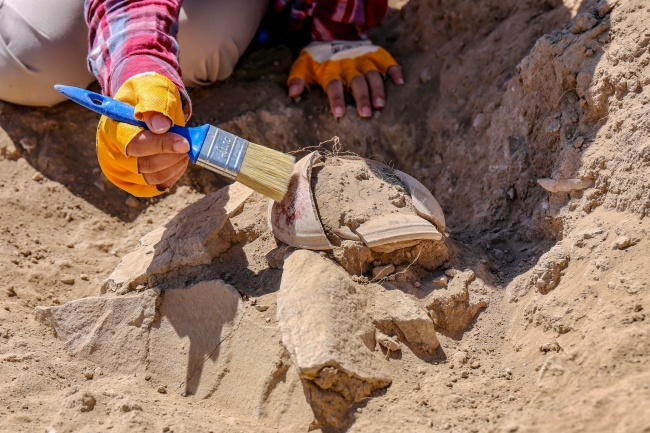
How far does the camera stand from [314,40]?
2557 mm

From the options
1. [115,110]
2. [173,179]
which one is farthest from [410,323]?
[115,110]

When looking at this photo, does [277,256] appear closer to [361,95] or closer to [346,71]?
[361,95]

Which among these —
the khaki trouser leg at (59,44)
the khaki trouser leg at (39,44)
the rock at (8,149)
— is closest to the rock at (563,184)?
the khaki trouser leg at (59,44)

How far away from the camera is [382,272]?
151 cm

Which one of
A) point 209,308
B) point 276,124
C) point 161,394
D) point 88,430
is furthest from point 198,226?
point 276,124

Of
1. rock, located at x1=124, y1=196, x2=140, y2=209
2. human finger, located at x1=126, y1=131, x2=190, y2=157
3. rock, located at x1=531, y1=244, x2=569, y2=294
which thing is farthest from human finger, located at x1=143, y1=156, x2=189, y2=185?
rock, located at x1=531, y1=244, x2=569, y2=294

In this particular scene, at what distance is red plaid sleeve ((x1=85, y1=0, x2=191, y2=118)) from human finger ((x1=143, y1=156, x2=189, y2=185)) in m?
0.18

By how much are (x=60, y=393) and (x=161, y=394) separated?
0.23 metres

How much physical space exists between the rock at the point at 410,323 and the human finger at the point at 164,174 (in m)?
0.66

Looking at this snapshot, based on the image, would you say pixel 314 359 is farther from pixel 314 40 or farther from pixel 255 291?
pixel 314 40

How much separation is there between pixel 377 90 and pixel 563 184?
3.21 feet

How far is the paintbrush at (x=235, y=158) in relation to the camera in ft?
4.80

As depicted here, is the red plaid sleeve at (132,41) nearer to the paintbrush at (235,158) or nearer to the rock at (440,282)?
the paintbrush at (235,158)

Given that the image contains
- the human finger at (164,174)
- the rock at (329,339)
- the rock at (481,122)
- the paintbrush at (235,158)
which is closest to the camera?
the rock at (329,339)
